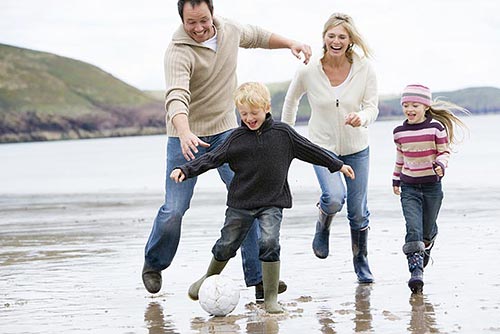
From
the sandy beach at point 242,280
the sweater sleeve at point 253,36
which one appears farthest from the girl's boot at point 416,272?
the sweater sleeve at point 253,36

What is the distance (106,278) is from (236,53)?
2.62 metres

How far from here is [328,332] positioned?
23.5ft

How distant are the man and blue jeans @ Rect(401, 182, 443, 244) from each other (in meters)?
1.18

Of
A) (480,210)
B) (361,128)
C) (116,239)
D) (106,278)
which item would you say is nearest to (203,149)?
(361,128)

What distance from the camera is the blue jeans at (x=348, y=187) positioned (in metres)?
9.26

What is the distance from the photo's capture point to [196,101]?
28.0 feet

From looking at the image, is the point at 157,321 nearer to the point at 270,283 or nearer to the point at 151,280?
the point at 270,283

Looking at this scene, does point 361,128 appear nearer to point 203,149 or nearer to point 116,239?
point 203,149

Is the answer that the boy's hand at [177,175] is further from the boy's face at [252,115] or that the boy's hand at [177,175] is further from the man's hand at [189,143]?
the boy's face at [252,115]

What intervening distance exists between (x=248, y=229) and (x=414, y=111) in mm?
1760

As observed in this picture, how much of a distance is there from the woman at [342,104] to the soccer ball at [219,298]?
1.69 m

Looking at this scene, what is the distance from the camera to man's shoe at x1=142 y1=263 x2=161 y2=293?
8.75 meters

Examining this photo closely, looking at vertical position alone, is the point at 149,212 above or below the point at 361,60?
below

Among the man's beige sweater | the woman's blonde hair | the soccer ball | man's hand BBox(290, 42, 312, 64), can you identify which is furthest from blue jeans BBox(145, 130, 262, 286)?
the woman's blonde hair
